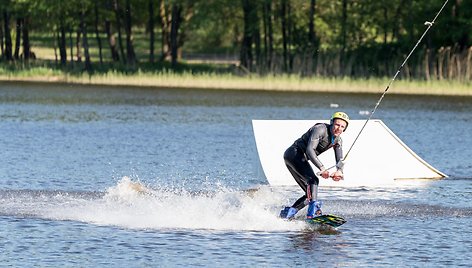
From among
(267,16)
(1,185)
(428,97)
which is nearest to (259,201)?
(1,185)

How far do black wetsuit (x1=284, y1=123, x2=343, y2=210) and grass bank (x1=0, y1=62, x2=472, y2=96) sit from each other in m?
40.7

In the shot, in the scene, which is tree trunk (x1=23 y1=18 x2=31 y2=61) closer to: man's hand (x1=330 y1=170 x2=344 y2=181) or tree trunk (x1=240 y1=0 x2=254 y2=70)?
tree trunk (x1=240 y1=0 x2=254 y2=70)

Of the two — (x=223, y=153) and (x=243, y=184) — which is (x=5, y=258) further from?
(x=223, y=153)

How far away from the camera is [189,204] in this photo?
74.5ft

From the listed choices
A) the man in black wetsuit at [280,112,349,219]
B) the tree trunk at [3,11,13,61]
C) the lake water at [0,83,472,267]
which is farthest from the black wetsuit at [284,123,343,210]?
the tree trunk at [3,11,13,61]

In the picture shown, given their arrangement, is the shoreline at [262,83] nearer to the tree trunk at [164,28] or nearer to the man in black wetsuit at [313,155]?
the tree trunk at [164,28]

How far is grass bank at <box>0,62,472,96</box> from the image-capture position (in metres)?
61.3

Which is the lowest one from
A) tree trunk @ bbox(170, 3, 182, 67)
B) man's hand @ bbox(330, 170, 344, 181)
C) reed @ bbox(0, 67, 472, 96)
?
reed @ bbox(0, 67, 472, 96)

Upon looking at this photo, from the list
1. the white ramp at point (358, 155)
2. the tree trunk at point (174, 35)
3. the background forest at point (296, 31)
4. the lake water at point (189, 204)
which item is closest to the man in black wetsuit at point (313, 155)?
the lake water at point (189, 204)

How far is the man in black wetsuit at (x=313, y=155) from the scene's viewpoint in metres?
19.2

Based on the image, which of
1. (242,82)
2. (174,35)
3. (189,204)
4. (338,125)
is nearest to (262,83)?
(242,82)

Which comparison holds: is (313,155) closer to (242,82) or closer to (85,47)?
(242,82)

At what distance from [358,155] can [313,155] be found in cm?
843

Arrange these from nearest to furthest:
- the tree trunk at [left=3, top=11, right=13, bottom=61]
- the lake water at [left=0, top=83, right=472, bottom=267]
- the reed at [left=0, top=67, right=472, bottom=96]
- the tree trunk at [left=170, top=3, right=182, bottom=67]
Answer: the lake water at [left=0, top=83, right=472, bottom=267] → the reed at [left=0, top=67, right=472, bottom=96] → the tree trunk at [left=170, top=3, right=182, bottom=67] → the tree trunk at [left=3, top=11, right=13, bottom=61]
